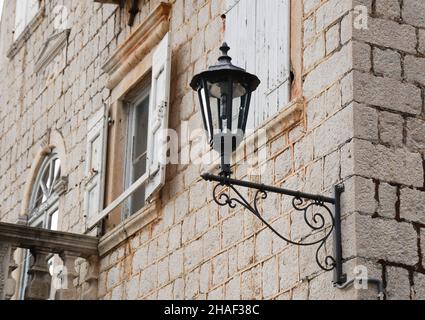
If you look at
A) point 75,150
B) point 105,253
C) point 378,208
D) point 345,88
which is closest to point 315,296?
point 378,208

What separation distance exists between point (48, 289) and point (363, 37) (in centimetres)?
389

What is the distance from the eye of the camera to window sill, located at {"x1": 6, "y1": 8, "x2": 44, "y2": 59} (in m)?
13.5

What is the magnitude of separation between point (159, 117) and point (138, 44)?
1.15 meters

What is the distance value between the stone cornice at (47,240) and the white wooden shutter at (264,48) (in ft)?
7.72

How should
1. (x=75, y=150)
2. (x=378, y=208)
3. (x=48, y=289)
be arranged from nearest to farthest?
1. (x=378, y=208)
2. (x=48, y=289)
3. (x=75, y=150)

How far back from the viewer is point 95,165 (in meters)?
10.6

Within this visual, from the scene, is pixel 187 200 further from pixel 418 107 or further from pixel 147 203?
pixel 418 107

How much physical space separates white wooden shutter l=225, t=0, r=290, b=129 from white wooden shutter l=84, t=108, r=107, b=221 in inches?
82.3

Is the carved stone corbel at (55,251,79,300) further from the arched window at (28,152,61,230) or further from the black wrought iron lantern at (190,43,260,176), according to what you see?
the black wrought iron lantern at (190,43,260,176)

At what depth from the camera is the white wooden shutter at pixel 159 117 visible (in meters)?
9.29

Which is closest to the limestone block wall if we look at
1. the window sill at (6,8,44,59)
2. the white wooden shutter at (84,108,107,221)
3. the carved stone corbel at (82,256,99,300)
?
the white wooden shutter at (84,108,107,221)

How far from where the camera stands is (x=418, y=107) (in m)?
7.57

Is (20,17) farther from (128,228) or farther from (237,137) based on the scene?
(237,137)

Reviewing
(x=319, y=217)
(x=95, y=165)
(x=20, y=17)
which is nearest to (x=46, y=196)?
(x=95, y=165)
